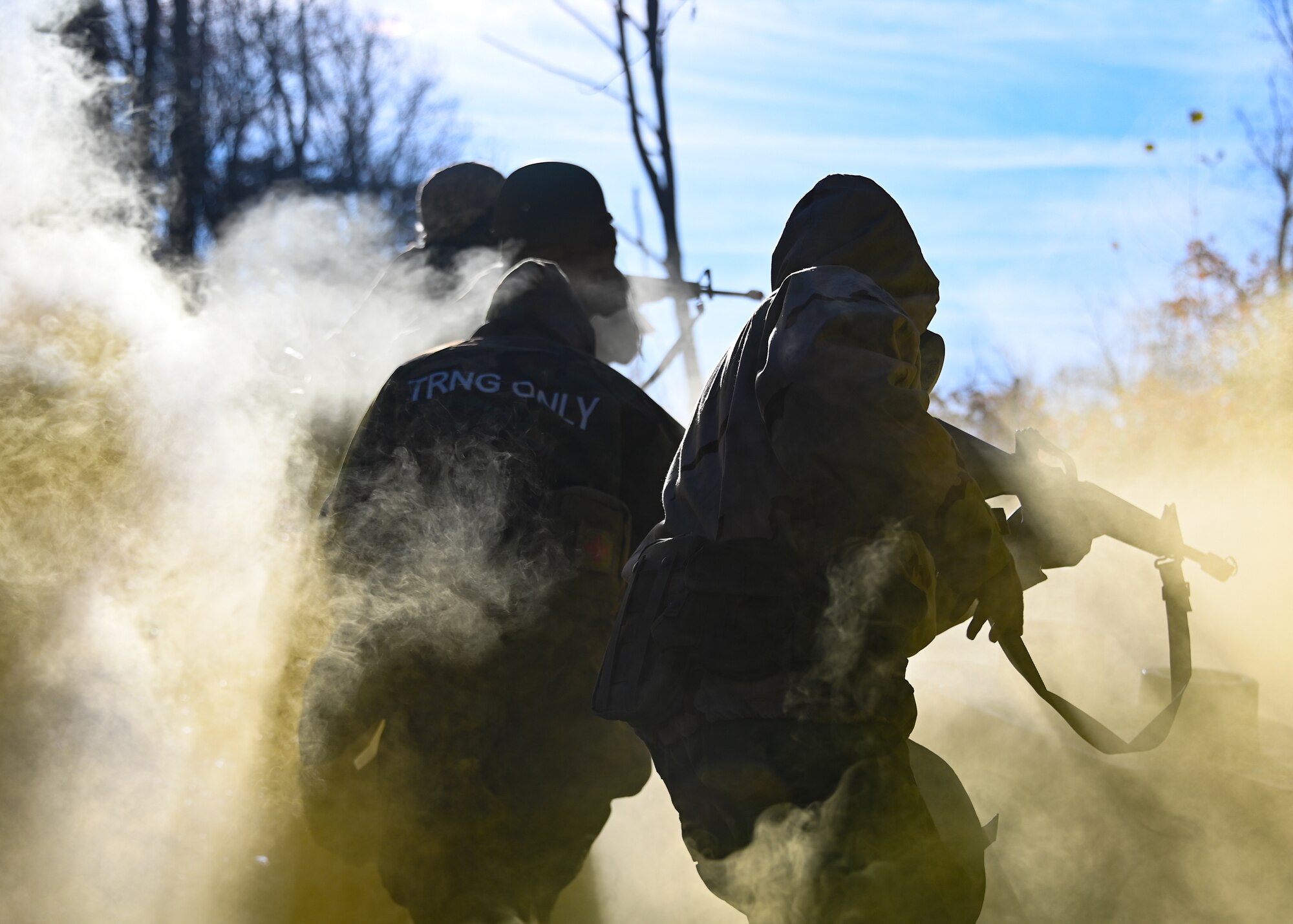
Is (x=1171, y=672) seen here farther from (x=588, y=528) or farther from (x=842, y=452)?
(x=588, y=528)

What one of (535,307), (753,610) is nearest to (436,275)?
(535,307)

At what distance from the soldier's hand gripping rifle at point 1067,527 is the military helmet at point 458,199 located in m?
3.53

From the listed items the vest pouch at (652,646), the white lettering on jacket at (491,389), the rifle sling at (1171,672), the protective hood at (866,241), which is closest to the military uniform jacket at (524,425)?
the white lettering on jacket at (491,389)

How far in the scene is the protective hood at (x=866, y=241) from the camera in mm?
2416

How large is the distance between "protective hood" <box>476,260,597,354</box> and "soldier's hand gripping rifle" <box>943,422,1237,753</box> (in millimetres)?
1385

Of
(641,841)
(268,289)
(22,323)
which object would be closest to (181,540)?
(22,323)

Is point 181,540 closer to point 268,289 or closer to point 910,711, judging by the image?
point 268,289

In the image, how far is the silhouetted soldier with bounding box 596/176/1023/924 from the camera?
2.04m

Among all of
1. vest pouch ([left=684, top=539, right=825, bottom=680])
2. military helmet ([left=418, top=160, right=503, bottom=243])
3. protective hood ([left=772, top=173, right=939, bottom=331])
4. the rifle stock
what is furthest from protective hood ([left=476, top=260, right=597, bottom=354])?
military helmet ([left=418, top=160, right=503, bottom=243])

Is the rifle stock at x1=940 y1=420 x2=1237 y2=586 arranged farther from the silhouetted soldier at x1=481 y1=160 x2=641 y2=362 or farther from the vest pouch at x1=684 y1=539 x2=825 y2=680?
the silhouetted soldier at x1=481 y1=160 x2=641 y2=362

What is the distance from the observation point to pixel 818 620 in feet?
6.98

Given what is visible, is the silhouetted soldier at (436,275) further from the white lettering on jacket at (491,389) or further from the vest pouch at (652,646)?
the vest pouch at (652,646)

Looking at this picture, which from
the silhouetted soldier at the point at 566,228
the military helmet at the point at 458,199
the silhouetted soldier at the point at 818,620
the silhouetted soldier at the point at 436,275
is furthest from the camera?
the military helmet at the point at 458,199

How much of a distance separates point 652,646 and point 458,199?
392 cm
